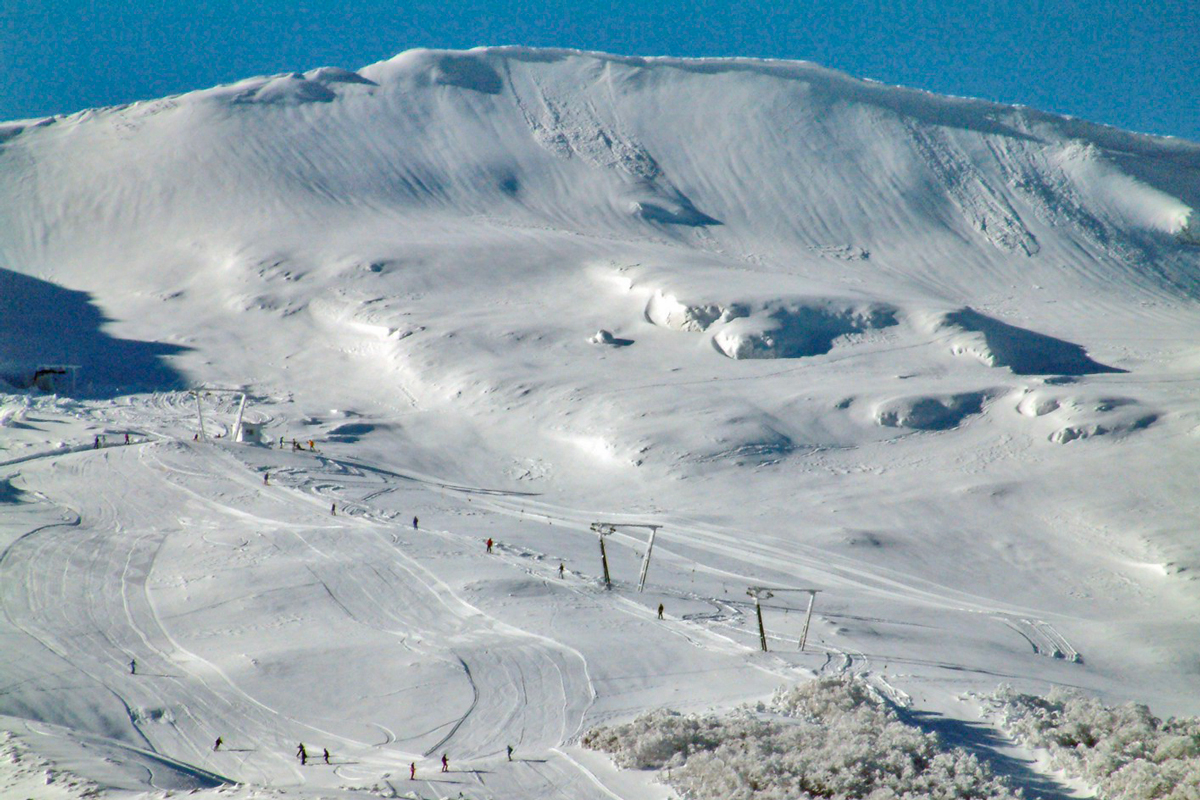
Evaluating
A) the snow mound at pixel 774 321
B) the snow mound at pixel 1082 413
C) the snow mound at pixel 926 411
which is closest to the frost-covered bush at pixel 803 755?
the snow mound at pixel 926 411

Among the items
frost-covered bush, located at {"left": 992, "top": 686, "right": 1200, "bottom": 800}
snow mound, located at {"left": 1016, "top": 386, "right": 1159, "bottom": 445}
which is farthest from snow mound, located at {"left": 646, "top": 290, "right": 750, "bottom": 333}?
frost-covered bush, located at {"left": 992, "top": 686, "right": 1200, "bottom": 800}

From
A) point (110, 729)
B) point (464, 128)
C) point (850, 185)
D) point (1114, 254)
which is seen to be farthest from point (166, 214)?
point (1114, 254)

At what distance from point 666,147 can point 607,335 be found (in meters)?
39.2

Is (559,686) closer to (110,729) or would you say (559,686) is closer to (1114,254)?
(110,729)

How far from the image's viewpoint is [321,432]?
45469mm

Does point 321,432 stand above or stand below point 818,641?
above

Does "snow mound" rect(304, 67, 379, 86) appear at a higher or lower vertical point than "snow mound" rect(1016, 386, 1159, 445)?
higher

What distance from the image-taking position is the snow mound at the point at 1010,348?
52.9 metres

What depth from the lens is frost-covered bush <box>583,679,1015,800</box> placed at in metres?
13.9

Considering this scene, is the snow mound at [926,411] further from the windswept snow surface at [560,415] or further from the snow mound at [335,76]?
the snow mound at [335,76]

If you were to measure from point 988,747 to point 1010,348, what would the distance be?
42249 mm

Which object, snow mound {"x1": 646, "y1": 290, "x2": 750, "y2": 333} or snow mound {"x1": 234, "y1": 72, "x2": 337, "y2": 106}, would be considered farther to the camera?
snow mound {"x1": 234, "y1": 72, "x2": 337, "y2": 106}

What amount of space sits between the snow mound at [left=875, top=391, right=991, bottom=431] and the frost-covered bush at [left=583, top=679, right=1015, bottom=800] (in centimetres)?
3023

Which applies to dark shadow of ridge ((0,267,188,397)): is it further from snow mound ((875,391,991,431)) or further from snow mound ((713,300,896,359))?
snow mound ((875,391,991,431))
